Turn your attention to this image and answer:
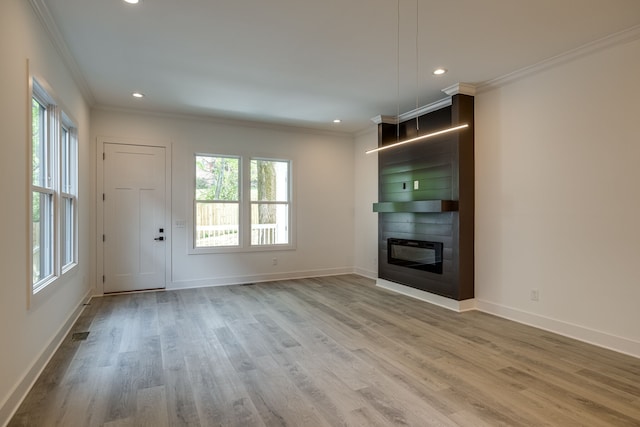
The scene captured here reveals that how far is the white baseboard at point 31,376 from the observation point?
213 cm

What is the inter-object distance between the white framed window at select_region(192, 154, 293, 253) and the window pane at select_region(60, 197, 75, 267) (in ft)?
6.29

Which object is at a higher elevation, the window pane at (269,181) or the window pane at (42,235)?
the window pane at (269,181)

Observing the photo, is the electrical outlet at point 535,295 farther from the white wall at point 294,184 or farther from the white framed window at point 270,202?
the white framed window at point 270,202

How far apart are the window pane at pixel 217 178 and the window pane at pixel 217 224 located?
0.52 ft

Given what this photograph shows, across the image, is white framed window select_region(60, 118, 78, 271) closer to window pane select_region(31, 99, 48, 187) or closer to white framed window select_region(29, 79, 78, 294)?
white framed window select_region(29, 79, 78, 294)

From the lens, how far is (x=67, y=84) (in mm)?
3793

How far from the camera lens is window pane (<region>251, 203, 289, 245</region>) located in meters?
6.49

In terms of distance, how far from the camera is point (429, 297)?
16.2 feet

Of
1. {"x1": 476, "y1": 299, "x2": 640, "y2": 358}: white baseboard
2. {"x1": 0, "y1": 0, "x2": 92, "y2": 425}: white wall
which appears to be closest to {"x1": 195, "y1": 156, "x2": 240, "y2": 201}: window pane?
{"x1": 0, "y1": 0, "x2": 92, "y2": 425}: white wall

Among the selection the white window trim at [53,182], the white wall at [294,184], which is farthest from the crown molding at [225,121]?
the white window trim at [53,182]

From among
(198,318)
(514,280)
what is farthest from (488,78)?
(198,318)

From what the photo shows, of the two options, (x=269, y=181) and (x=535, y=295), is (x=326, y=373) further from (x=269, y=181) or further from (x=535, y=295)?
(x=269, y=181)

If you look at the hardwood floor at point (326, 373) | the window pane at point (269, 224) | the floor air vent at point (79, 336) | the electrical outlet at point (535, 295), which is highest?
the window pane at point (269, 224)

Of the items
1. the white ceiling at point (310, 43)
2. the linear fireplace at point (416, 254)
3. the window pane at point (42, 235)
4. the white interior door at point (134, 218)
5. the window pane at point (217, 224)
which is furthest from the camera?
the window pane at point (217, 224)
